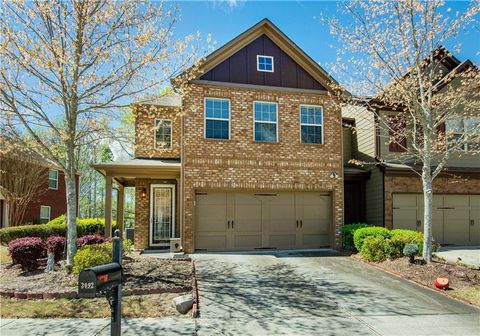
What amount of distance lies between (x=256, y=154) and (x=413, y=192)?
271 inches

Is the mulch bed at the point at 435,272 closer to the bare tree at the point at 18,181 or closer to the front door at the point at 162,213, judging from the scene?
the front door at the point at 162,213

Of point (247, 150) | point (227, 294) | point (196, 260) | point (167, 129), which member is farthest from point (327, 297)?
point (167, 129)

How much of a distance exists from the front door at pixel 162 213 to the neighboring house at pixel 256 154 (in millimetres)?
914

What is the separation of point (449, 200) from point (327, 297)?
10.8m

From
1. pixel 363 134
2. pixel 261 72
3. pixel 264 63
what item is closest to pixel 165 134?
pixel 261 72

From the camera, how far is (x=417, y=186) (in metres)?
16.0

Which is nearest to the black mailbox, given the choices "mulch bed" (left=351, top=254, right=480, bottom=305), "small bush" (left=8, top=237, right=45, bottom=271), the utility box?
"small bush" (left=8, top=237, right=45, bottom=271)

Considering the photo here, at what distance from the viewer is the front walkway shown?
39.9ft

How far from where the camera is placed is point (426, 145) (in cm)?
1131

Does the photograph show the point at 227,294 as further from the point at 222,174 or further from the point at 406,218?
the point at 406,218

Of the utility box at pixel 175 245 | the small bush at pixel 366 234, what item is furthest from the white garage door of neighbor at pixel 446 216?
the utility box at pixel 175 245

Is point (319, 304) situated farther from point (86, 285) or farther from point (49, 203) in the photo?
point (49, 203)

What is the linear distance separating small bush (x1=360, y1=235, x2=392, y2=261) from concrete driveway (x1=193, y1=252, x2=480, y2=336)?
23.8 inches

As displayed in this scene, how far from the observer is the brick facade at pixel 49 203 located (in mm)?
24703
